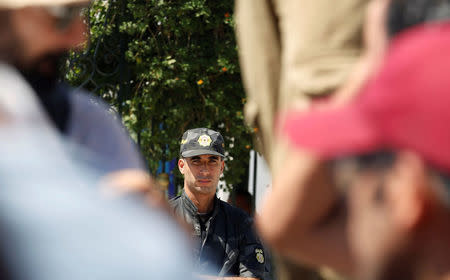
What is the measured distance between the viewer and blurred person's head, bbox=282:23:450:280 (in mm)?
924

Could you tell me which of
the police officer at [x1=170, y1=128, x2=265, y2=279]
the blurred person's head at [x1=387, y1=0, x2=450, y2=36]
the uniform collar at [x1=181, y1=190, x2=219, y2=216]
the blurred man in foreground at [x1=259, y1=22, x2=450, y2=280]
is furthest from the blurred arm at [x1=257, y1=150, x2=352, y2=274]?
the uniform collar at [x1=181, y1=190, x2=219, y2=216]

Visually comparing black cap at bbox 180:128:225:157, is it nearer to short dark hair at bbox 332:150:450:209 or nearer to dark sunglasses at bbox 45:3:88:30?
dark sunglasses at bbox 45:3:88:30

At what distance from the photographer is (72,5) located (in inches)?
45.3

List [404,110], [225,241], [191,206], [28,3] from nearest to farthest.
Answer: [404,110], [28,3], [225,241], [191,206]

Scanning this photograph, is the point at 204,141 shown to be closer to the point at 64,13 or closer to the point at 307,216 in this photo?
the point at 64,13

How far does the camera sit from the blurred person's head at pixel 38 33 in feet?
3.64

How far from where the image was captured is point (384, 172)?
966mm

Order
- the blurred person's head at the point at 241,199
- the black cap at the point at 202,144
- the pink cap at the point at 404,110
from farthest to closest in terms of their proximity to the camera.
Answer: the blurred person's head at the point at 241,199 → the black cap at the point at 202,144 → the pink cap at the point at 404,110

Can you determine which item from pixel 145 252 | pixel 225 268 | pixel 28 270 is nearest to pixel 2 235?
pixel 28 270

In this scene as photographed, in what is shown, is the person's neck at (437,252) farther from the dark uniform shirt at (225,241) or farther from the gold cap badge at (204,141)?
the gold cap badge at (204,141)

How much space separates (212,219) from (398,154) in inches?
120

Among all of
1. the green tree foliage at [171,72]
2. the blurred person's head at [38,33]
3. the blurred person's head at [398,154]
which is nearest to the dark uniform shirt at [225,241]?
the green tree foliage at [171,72]

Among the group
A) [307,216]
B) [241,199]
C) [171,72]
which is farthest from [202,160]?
[307,216]

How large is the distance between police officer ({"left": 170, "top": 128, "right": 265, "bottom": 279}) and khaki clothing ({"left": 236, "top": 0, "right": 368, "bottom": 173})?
2.06 meters
